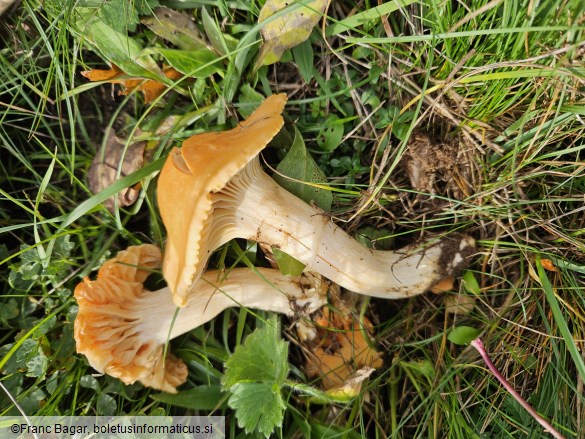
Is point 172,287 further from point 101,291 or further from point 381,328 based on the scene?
point 381,328

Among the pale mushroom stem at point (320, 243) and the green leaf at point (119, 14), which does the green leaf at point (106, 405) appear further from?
the green leaf at point (119, 14)

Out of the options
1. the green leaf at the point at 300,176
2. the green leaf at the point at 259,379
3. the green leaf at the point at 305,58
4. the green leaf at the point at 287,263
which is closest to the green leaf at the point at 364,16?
the green leaf at the point at 305,58

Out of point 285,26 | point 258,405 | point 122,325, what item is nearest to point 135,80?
point 285,26

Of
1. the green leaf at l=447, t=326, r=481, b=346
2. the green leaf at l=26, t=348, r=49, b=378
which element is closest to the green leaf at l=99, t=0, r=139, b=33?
the green leaf at l=26, t=348, r=49, b=378

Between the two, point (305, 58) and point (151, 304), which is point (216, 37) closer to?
point (305, 58)

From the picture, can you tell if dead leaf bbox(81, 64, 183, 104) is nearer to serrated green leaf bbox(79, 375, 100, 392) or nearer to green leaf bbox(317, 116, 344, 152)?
green leaf bbox(317, 116, 344, 152)

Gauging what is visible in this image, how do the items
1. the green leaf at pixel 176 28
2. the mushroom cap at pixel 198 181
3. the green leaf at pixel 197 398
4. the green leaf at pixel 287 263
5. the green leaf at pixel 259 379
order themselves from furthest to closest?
the green leaf at pixel 197 398, the green leaf at pixel 176 28, the green leaf at pixel 287 263, the green leaf at pixel 259 379, the mushroom cap at pixel 198 181

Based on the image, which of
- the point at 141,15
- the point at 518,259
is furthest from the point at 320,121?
the point at 518,259
